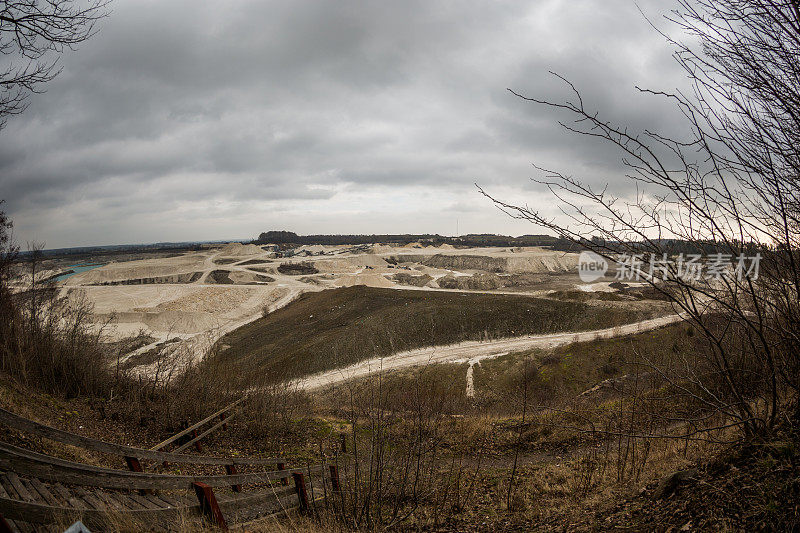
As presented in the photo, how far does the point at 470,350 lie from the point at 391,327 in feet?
25.4

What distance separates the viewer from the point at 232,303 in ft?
181

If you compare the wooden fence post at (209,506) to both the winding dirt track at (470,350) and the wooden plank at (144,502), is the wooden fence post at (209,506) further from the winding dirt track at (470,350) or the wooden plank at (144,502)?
the winding dirt track at (470,350)

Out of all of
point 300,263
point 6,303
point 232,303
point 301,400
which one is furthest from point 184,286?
point 301,400

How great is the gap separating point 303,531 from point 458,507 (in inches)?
139

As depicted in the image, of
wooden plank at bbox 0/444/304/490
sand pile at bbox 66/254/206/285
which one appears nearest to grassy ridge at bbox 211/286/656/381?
wooden plank at bbox 0/444/304/490

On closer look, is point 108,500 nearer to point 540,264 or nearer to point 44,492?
point 44,492

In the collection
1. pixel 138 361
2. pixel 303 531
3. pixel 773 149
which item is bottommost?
pixel 138 361

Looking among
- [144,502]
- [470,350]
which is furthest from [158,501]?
[470,350]

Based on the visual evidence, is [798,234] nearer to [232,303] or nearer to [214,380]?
[214,380]

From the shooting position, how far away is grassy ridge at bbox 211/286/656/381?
1200 inches

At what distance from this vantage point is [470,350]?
98.9 ft

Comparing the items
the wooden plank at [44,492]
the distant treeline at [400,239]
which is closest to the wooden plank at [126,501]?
the wooden plank at [44,492]

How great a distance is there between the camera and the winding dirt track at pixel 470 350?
1065 inches

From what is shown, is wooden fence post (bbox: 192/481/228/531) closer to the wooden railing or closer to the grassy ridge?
the wooden railing
